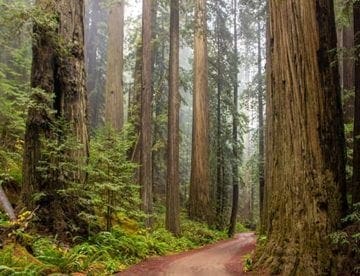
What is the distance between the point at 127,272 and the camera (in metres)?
7.25

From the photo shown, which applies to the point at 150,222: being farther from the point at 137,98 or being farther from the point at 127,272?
the point at 137,98

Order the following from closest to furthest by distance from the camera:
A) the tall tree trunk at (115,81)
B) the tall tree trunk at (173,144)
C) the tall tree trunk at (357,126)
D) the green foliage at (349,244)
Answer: the green foliage at (349,244) → the tall tree trunk at (357,126) → the tall tree trunk at (173,144) → the tall tree trunk at (115,81)

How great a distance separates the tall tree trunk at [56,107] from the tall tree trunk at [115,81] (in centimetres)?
596

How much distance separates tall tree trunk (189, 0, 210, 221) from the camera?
17844mm

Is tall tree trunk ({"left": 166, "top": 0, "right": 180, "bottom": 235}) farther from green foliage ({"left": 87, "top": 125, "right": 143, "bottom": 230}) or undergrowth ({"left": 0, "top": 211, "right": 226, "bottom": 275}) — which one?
green foliage ({"left": 87, "top": 125, "right": 143, "bottom": 230})

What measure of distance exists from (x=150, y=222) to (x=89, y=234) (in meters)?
4.83

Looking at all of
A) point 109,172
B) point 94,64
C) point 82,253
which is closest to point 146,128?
point 109,172

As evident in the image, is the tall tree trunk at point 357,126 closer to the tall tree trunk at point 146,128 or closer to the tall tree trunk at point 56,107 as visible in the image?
→ the tall tree trunk at point 56,107

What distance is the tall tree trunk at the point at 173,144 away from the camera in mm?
13977

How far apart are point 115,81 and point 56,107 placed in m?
6.83

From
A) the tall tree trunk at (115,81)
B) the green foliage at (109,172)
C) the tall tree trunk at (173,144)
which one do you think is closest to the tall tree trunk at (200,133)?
the tall tree trunk at (173,144)

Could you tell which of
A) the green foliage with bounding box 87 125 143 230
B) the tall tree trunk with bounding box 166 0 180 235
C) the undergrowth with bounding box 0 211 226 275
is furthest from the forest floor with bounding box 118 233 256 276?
the tall tree trunk with bounding box 166 0 180 235

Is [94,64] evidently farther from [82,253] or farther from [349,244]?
[349,244]

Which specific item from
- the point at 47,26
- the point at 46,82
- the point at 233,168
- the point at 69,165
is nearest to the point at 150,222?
the point at 69,165
